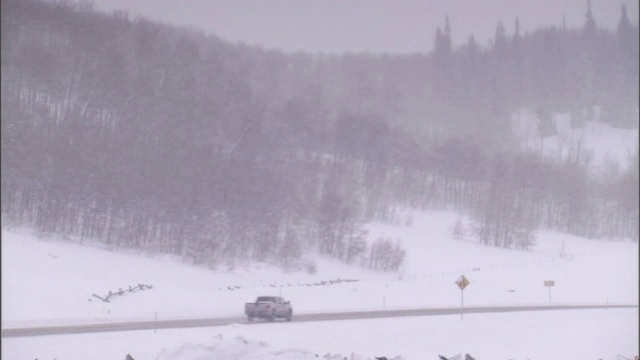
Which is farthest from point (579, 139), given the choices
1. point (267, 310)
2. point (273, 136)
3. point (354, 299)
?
point (267, 310)

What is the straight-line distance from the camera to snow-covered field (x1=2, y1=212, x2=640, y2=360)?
1741 cm

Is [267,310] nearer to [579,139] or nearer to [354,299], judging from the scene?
[354,299]

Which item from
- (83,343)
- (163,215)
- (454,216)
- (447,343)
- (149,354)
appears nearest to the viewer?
(149,354)

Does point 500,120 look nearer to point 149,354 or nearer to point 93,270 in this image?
point 93,270

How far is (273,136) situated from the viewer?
196 ft

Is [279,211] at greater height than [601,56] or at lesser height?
lesser

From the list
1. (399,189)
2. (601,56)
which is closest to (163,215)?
(399,189)

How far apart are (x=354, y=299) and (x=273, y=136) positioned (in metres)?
21.5

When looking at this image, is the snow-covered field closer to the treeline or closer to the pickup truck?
the pickup truck

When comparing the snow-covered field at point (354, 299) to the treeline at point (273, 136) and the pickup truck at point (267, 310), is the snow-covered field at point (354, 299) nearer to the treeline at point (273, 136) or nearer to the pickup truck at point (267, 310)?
the pickup truck at point (267, 310)

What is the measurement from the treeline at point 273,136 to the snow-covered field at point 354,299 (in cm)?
282

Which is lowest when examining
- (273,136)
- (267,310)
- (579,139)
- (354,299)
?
(354,299)

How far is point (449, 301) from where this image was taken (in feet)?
149

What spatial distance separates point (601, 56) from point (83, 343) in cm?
4727
